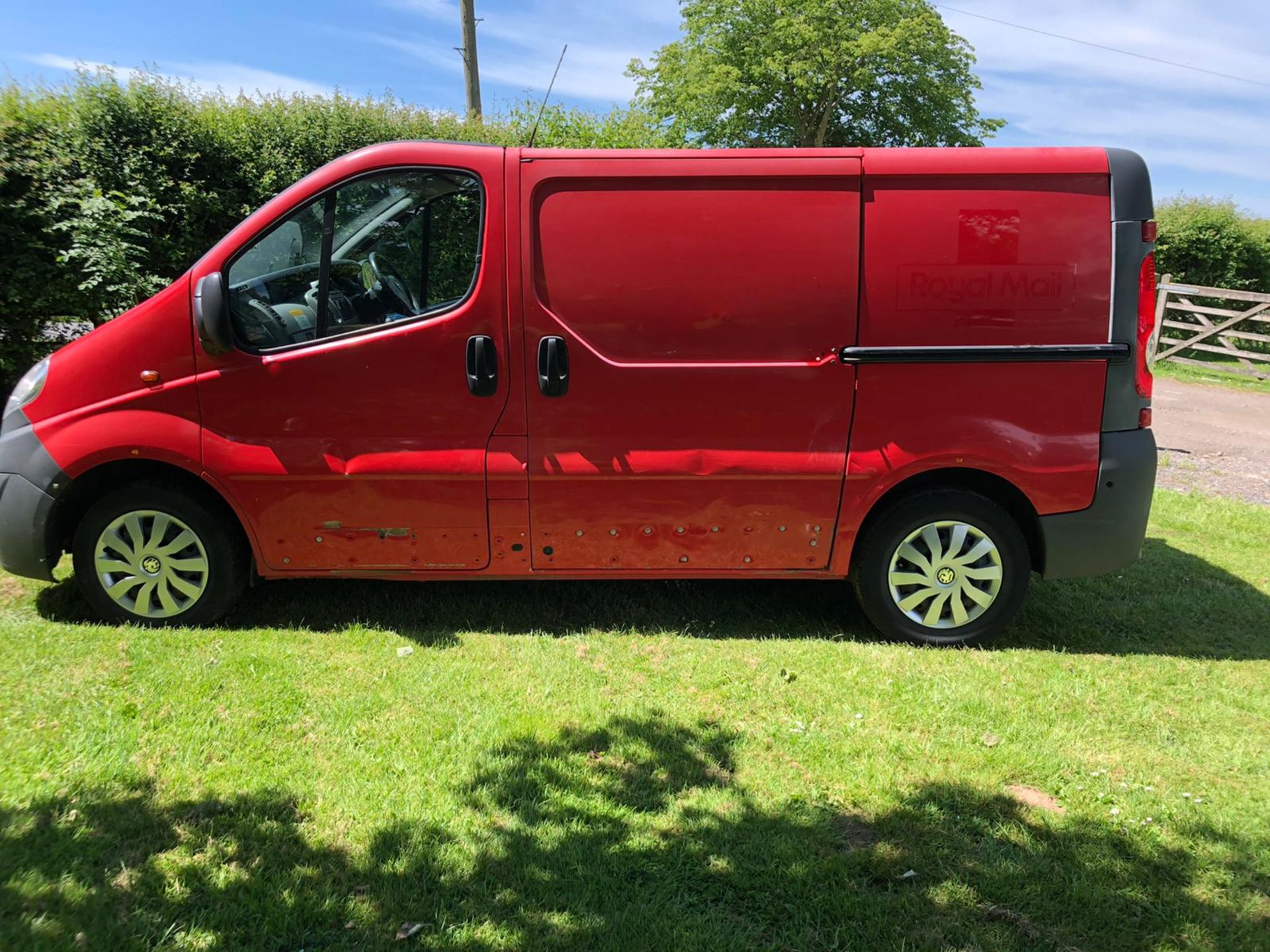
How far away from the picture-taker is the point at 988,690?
380cm

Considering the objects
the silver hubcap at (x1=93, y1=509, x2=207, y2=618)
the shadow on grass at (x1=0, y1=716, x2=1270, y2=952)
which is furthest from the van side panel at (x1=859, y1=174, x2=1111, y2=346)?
the silver hubcap at (x1=93, y1=509, x2=207, y2=618)

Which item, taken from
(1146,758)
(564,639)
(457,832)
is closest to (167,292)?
(564,639)

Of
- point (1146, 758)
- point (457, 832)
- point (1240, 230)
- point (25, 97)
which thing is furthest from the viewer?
point (1240, 230)

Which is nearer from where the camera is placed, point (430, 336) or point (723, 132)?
point (430, 336)

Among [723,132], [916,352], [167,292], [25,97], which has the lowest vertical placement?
[916,352]

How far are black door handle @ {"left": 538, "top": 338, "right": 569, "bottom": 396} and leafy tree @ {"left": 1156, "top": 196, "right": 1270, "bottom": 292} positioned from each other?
1862cm

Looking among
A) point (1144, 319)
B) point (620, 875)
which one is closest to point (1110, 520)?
point (1144, 319)

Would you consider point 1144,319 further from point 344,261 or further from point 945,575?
point 344,261

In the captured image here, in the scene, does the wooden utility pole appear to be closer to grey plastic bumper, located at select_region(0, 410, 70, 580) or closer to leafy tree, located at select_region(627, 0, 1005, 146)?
grey plastic bumper, located at select_region(0, 410, 70, 580)

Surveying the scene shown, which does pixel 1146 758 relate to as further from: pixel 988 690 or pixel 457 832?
pixel 457 832

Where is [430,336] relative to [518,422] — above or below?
Answer: above

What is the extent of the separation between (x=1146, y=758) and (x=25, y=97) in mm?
8867

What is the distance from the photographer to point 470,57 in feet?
46.5

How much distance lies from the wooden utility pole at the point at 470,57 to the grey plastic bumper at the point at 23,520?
10.7 metres
